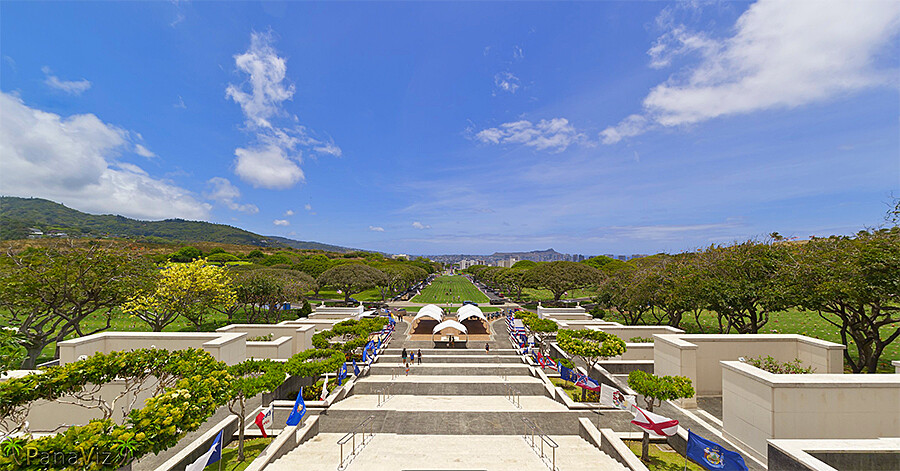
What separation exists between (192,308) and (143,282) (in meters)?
3.92

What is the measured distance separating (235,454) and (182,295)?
21.4m

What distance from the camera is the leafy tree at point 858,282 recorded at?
1625 centimetres

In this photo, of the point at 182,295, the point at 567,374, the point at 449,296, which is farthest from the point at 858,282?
the point at 449,296

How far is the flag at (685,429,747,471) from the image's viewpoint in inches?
329

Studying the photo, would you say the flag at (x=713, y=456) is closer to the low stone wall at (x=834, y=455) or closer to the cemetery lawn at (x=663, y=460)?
the low stone wall at (x=834, y=455)

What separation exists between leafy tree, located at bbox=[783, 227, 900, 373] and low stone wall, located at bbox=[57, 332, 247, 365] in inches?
1211

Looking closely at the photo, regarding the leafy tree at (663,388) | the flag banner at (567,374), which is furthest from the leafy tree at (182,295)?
the leafy tree at (663,388)

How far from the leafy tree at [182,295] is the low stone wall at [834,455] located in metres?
34.1

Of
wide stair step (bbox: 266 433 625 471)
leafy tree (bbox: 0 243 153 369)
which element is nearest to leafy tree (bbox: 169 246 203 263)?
leafy tree (bbox: 0 243 153 369)

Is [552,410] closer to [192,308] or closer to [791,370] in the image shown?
[791,370]

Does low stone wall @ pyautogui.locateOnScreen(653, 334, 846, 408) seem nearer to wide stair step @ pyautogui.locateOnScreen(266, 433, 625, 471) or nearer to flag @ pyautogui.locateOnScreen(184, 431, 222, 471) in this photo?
wide stair step @ pyautogui.locateOnScreen(266, 433, 625, 471)

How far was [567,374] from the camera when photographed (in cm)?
1900

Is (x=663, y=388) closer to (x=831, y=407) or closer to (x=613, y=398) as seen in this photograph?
(x=613, y=398)

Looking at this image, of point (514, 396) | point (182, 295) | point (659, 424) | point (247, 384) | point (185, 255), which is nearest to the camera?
point (659, 424)
